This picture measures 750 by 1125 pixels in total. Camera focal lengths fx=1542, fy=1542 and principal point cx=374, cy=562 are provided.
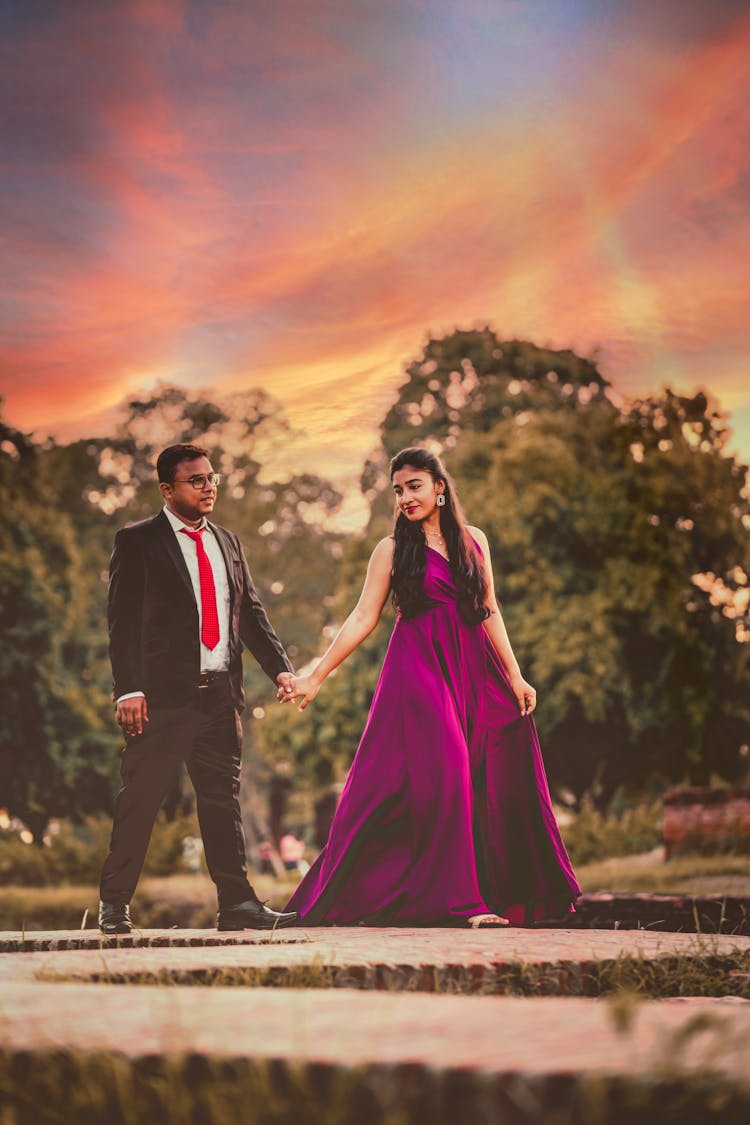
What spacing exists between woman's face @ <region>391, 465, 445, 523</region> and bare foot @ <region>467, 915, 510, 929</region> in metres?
1.92

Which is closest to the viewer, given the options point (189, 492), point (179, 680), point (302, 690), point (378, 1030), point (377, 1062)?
point (377, 1062)

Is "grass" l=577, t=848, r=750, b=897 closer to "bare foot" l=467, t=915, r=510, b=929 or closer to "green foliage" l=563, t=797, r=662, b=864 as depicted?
"green foliage" l=563, t=797, r=662, b=864

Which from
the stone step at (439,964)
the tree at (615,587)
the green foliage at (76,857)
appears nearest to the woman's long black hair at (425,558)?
the stone step at (439,964)

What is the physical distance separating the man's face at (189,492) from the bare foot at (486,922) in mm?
2207

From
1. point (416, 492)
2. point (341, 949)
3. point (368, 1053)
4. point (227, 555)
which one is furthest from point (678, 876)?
point (368, 1053)

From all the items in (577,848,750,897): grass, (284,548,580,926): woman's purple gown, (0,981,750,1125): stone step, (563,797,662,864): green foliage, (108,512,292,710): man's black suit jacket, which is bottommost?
(577,848,750,897): grass

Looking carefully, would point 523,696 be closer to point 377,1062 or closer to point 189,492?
point 189,492

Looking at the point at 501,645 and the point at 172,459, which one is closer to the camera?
the point at 172,459

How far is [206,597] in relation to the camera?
23.2ft

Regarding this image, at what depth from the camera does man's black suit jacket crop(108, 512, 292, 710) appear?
22.7 feet

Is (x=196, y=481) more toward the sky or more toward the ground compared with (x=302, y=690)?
more toward the sky

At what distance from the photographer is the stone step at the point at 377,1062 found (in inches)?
91.7

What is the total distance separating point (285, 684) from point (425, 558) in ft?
2.98

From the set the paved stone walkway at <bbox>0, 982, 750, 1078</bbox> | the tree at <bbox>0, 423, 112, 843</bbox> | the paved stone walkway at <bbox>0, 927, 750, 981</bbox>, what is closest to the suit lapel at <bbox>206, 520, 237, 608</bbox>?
the paved stone walkway at <bbox>0, 927, 750, 981</bbox>
